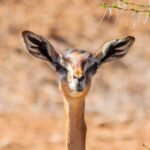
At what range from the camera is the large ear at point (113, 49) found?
27.5 feet

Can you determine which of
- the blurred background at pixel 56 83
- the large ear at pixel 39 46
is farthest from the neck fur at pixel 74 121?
the blurred background at pixel 56 83

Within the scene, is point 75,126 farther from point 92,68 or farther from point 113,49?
point 113,49

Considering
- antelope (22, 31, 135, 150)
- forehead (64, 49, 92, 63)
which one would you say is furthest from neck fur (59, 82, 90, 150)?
forehead (64, 49, 92, 63)

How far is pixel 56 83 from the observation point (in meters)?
13.9

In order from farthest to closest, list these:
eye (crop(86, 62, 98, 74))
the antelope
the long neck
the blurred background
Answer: the blurred background
eye (crop(86, 62, 98, 74))
the long neck
the antelope

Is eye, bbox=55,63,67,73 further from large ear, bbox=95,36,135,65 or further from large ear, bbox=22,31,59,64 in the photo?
large ear, bbox=95,36,135,65

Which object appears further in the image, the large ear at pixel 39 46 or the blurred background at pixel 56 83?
the blurred background at pixel 56 83

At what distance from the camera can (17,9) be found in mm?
15695

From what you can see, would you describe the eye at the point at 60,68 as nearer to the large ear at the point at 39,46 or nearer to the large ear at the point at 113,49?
the large ear at the point at 39,46

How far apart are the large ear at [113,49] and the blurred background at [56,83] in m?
3.49

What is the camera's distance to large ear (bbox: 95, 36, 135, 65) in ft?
27.5

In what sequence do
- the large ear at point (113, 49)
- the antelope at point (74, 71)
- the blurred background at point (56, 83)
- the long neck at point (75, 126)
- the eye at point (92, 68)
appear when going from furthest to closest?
the blurred background at point (56, 83), the large ear at point (113, 49), the eye at point (92, 68), the long neck at point (75, 126), the antelope at point (74, 71)

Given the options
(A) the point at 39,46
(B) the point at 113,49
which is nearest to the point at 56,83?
(B) the point at 113,49

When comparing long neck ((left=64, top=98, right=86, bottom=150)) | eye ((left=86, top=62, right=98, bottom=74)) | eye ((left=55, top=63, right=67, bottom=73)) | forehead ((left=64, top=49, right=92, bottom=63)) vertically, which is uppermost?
forehead ((left=64, top=49, right=92, bottom=63))
